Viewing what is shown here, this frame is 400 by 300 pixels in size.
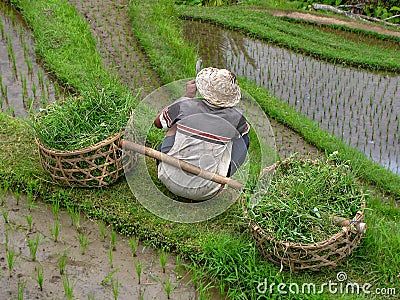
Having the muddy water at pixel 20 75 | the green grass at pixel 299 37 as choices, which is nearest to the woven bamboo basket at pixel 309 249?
the muddy water at pixel 20 75

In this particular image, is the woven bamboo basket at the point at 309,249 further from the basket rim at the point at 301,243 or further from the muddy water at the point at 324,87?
the muddy water at the point at 324,87

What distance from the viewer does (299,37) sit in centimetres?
901

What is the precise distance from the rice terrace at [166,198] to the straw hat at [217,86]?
0.07 meters

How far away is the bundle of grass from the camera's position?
Result: 454 cm

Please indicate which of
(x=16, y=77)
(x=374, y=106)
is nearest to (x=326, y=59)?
(x=374, y=106)

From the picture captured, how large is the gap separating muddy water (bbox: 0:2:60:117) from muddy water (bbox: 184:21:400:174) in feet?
7.51

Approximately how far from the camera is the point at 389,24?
31.8 feet

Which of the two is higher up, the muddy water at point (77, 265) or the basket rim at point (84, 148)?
the basket rim at point (84, 148)

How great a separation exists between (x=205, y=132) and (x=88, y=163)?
0.93m

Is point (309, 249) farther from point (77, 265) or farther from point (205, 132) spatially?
point (77, 265)

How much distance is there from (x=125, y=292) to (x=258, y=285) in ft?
2.90

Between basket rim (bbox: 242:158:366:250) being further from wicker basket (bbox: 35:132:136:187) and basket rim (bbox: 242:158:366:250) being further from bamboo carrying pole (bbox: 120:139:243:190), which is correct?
wicker basket (bbox: 35:132:136:187)

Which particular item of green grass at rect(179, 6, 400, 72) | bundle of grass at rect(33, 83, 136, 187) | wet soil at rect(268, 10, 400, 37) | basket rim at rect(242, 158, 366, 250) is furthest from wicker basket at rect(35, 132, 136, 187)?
wet soil at rect(268, 10, 400, 37)

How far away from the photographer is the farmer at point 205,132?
430 cm
